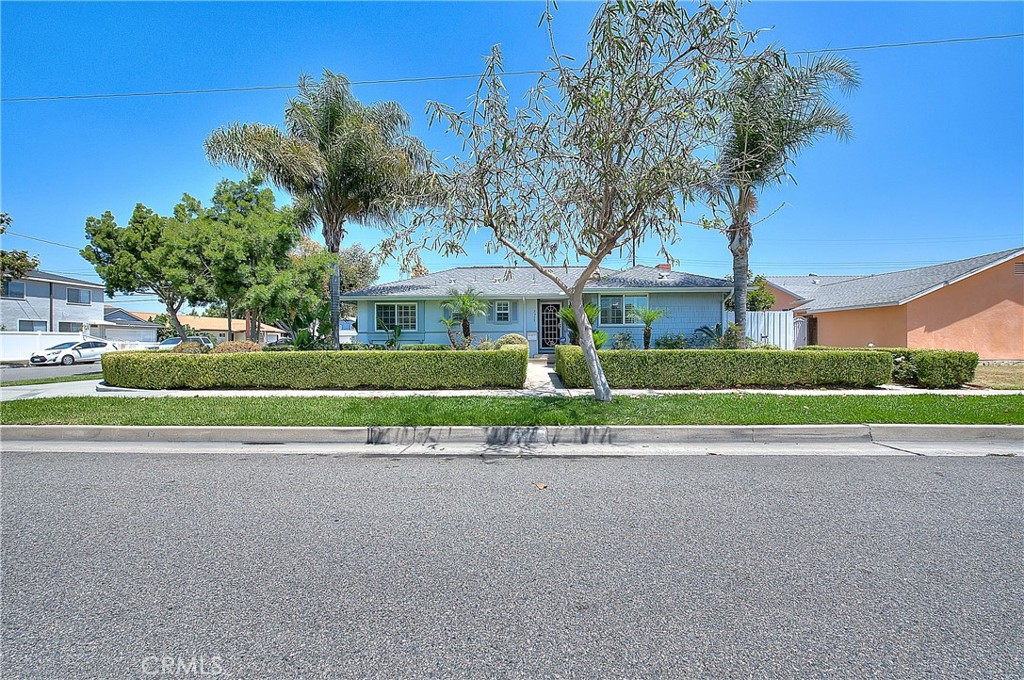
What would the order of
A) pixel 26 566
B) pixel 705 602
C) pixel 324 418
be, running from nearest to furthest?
1. pixel 705 602
2. pixel 26 566
3. pixel 324 418

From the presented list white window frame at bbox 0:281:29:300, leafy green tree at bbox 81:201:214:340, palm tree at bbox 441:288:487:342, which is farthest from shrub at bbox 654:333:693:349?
white window frame at bbox 0:281:29:300

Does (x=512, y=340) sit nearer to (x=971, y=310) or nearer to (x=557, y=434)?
(x=557, y=434)

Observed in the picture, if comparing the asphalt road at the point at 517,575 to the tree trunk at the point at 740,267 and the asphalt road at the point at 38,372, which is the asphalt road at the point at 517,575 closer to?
the tree trunk at the point at 740,267

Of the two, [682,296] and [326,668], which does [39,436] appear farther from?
[682,296]

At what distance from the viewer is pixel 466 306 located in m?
17.9

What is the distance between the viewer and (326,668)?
2.22m

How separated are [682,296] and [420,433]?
47.8ft

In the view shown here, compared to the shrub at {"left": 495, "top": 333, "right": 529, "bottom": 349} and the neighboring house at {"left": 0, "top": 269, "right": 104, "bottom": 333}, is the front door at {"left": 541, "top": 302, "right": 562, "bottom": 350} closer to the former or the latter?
the shrub at {"left": 495, "top": 333, "right": 529, "bottom": 349}

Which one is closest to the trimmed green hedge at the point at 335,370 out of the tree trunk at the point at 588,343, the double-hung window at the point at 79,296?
the tree trunk at the point at 588,343

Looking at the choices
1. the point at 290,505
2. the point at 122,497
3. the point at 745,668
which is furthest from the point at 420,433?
the point at 745,668

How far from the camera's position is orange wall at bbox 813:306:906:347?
18844 millimetres

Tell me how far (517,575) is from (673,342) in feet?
50.0

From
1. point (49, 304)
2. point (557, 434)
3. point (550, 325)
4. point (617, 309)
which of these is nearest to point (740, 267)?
point (617, 309)

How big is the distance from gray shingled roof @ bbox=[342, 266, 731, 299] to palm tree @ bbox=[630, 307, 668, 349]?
989 mm
